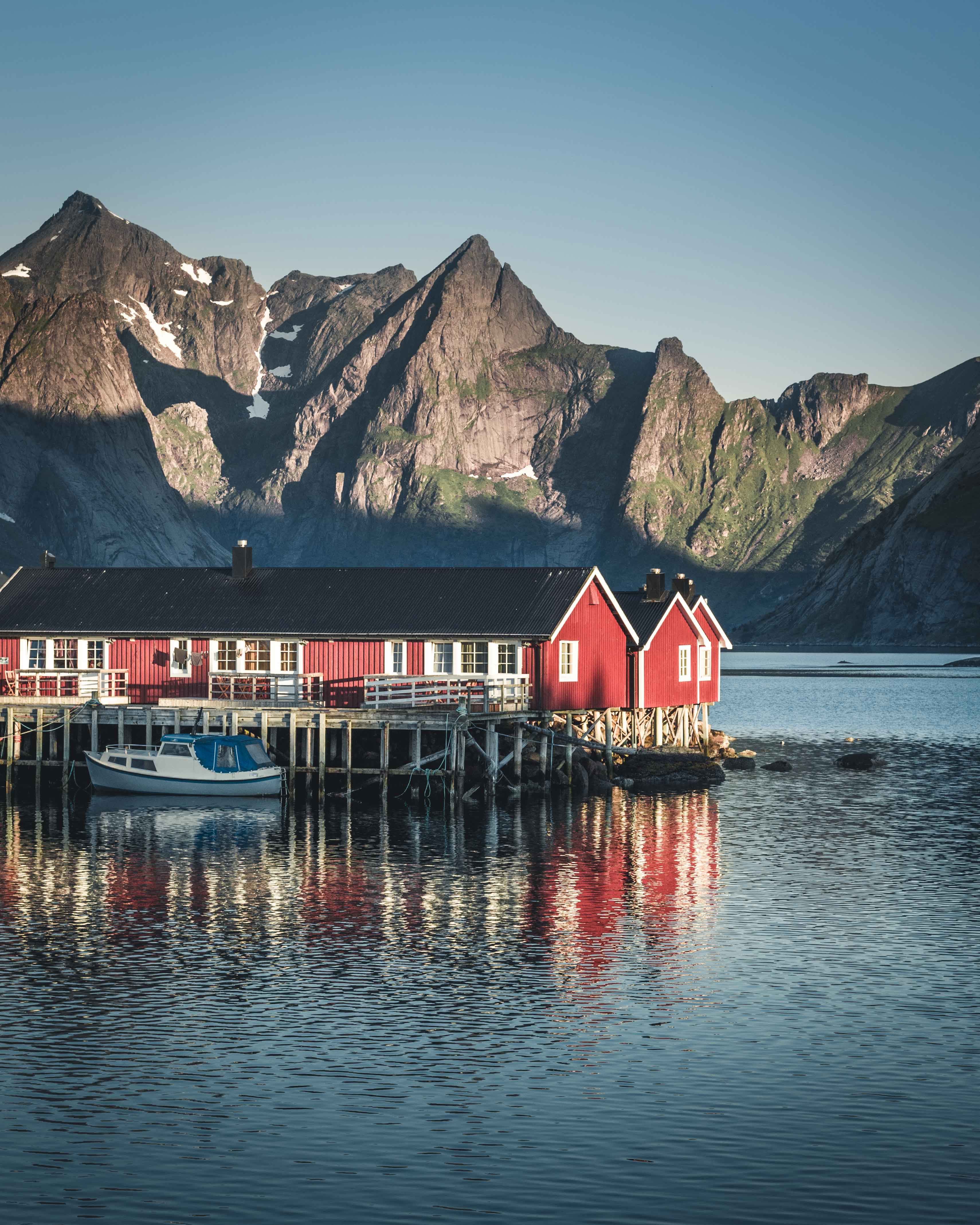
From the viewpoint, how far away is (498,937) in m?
34.4

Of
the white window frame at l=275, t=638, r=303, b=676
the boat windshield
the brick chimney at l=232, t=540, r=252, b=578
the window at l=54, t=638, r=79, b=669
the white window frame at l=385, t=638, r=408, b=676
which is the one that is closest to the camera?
the boat windshield

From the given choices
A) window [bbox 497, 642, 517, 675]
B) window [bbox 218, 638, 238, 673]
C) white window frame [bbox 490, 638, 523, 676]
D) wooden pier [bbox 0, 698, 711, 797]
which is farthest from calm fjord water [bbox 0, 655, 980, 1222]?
window [bbox 218, 638, 238, 673]

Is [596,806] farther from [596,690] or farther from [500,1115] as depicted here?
[500,1115]

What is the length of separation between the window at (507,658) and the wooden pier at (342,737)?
6.57ft

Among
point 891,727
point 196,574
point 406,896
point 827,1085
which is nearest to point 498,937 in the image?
point 406,896

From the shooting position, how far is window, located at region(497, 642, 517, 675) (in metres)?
63.1

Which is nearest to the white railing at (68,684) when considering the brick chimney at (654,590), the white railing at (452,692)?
the white railing at (452,692)

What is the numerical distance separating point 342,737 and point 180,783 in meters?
7.19

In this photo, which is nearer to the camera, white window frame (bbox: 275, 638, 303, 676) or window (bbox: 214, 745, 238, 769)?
window (bbox: 214, 745, 238, 769)

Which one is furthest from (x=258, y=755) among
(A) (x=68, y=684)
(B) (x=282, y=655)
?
(A) (x=68, y=684)

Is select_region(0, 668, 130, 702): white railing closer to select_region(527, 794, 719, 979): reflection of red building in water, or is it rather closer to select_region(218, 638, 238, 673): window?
select_region(218, 638, 238, 673): window

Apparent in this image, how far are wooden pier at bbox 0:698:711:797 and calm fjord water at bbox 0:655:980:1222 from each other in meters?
9.35

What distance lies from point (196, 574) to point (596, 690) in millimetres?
19826

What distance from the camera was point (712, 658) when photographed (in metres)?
80.6
